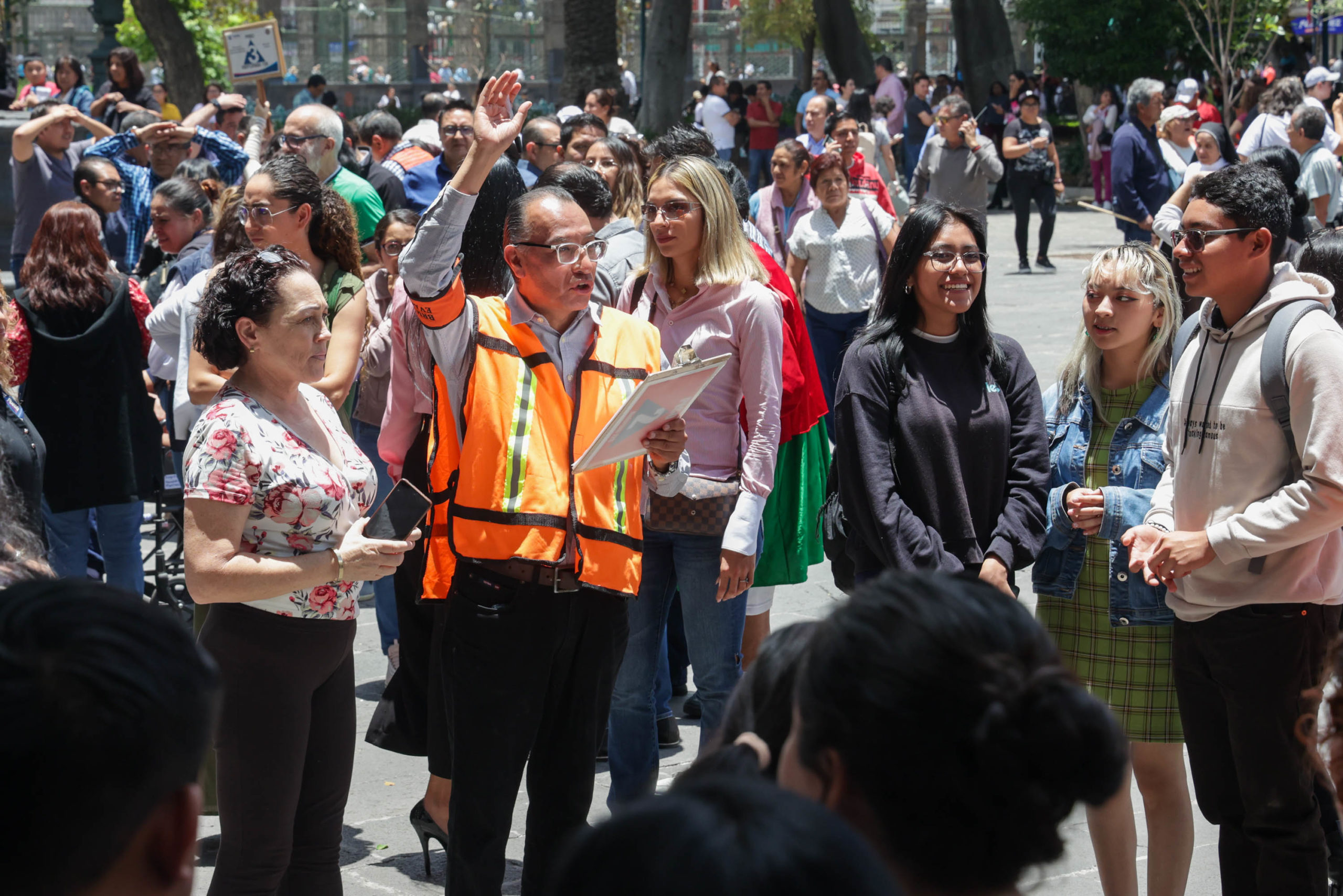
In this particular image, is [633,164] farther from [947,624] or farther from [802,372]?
[947,624]

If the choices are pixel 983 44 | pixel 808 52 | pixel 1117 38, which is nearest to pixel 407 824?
pixel 983 44

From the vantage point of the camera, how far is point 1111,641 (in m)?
3.77

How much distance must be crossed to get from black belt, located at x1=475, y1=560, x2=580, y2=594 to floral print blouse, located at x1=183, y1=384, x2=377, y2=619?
341 millimetres

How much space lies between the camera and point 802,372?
445 centimetres

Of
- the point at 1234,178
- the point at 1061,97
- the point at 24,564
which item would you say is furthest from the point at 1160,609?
the point at 1061,97

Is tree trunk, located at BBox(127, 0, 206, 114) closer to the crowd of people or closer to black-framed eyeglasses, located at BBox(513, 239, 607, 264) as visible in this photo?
the crowd of people

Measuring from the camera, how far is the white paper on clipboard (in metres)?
3.10

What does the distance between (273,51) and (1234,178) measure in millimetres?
8935

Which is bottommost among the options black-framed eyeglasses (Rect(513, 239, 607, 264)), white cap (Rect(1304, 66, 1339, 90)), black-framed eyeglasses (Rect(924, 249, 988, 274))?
black-framed eyeglasses (Rect(924, 249, 988, 274))

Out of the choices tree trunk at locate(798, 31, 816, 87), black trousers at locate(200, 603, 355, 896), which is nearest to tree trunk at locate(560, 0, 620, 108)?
tree trunk at locate(798, 31, 816, 87)

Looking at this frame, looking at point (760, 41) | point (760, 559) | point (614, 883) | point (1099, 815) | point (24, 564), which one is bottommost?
point (1099, 815)

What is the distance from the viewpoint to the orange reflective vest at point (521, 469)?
3.27 meters

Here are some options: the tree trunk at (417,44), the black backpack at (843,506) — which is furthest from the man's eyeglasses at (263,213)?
the tree trunk at (417,44)

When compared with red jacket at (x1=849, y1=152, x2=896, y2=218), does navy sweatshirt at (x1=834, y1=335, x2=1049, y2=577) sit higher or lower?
lower
